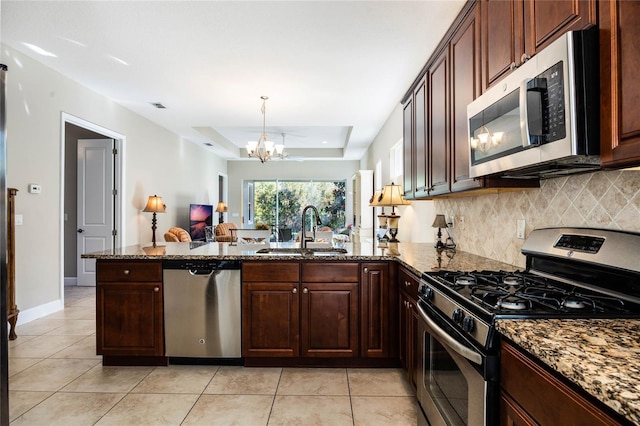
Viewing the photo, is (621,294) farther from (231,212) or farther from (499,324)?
(231,212)

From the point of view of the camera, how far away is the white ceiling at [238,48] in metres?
2.86

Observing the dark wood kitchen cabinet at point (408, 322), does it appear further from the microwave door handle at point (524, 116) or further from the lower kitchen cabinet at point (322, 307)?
the microwave door handle at point (524, 116)

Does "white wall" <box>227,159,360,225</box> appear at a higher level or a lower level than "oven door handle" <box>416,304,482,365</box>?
higher

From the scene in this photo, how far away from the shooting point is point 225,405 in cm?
225

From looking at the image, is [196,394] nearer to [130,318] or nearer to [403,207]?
[130,318]

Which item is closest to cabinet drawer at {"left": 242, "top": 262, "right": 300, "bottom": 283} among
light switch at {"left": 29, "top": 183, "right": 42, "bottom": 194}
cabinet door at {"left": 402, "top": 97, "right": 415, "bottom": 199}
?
cabinet door at {"left": 402, "top": 97, "right": 415, "bottom": 199}

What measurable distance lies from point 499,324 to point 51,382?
9.55 feet

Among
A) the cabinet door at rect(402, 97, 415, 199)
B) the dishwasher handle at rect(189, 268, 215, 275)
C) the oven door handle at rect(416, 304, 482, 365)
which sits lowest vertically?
the oven door handle at rect(416, 304, 482, 365)

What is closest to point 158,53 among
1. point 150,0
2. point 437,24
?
point 150,0

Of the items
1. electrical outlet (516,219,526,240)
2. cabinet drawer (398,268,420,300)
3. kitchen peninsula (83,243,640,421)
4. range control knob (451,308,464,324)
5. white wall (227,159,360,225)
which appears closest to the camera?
range control knob (451,308,464,324)

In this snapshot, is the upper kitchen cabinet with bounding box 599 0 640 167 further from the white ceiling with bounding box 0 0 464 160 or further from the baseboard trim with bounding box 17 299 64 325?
the baseboard trim with bounding box 17 299 64 325

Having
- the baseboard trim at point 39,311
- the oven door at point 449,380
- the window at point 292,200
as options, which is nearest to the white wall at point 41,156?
the baseboard trim at point 39,311

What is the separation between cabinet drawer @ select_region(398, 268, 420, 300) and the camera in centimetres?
219

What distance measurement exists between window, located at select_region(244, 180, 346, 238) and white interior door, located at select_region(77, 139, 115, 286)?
19.2 feet
